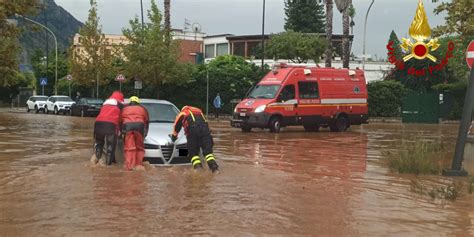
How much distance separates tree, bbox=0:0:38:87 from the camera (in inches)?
835

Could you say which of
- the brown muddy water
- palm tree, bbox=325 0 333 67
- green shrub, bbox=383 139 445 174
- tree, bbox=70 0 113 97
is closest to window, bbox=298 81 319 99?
the brown muddy water

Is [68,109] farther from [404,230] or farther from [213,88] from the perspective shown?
[404,230]

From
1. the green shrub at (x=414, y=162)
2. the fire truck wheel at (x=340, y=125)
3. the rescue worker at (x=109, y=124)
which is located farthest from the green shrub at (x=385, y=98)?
the rescue worker at (x=109, y=124)

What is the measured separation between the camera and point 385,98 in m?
39.7

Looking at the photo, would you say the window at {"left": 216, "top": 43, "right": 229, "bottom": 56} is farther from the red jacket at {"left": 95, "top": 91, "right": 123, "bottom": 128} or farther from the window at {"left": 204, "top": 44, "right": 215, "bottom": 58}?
the red jacket at {"left": 95, "top": 91, "right": 123, "bottom": 128}

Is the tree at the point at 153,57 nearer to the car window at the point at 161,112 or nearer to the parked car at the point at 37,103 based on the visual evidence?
the parked car at the point at 37,103

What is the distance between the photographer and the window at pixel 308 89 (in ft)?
81.2

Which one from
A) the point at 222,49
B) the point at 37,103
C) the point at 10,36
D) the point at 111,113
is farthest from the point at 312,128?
the point at 222,49

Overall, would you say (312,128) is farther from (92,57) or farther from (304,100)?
(92,57)

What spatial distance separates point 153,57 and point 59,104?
1130 centimetres

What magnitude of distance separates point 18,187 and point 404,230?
629cm

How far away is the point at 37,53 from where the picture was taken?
75.0 m

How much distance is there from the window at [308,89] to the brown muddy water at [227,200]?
1005 centimetres

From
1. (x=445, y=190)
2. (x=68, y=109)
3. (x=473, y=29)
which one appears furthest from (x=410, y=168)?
(x=68, y=109)
